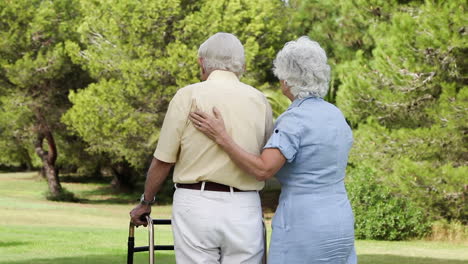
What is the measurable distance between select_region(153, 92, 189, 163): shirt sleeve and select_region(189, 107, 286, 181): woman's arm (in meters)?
0.06

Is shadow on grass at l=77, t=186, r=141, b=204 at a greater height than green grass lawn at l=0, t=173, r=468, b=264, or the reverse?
green grass lawn at l=0, t=173, r=468, b=264

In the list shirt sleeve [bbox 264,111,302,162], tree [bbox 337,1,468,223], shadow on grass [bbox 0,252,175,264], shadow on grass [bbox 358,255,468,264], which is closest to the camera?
shirt sleeve [bbox 264,111,302,162]

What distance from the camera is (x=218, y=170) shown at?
13.4ft

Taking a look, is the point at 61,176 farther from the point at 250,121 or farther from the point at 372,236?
the point at 250,121

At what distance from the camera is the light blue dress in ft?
12.6

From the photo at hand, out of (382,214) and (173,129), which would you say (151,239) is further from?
(382,214)

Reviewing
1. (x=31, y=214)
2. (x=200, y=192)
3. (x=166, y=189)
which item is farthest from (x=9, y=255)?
(x=166, y=189)

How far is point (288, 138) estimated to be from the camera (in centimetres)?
385

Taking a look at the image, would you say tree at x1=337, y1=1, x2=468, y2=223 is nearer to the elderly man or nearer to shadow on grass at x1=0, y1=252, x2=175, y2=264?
shadow on grass at x1=0, y1=252, x2=175, y2=264

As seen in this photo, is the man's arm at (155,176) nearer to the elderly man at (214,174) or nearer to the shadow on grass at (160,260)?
the elderly man at (214,174)

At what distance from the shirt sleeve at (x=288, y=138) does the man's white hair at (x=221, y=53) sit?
0.53 meters

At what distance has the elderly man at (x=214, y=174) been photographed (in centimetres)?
407

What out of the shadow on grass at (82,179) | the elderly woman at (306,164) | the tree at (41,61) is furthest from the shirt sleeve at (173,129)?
the shadow on grass at (82,179)

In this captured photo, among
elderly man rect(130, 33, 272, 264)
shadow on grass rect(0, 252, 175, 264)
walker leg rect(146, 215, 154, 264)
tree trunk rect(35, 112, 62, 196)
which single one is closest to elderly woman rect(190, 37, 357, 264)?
elderly man rect(130, 33, 272, 264)
